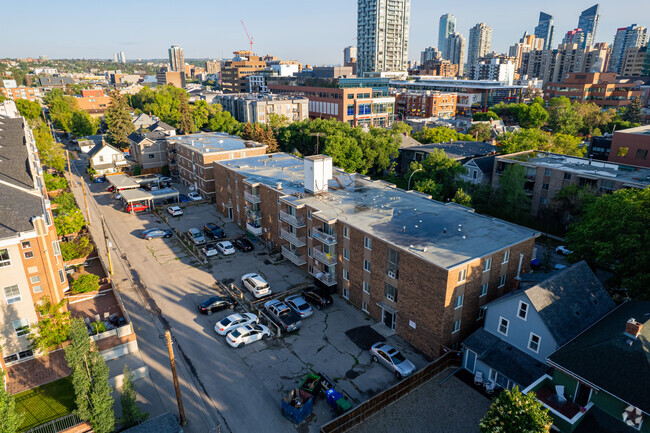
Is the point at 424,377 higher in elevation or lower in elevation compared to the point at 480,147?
lower

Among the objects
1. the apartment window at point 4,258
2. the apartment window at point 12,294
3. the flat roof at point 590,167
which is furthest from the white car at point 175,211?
the flat roof at point 590,167

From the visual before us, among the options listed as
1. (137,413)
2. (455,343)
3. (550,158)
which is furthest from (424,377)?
(550,158)

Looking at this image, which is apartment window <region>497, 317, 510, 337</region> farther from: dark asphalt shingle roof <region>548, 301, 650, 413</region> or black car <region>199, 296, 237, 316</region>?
black car <region>199, 296, 237, 316</region>

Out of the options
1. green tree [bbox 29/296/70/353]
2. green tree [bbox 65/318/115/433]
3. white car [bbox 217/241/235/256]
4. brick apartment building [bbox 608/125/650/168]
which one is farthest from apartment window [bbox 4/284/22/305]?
brick apartment building [bbox 608/125/650/168]

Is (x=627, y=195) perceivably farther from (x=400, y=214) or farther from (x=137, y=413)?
(x=137, y=413)

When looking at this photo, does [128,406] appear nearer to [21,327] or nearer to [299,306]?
[21,327]

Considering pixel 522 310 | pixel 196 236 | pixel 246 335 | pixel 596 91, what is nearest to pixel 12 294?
pixel 246 335
